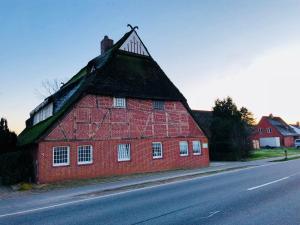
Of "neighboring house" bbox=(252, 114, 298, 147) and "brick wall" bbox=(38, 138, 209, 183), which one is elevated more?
"neighboring house" bbox=(252, 114, 298, 147)

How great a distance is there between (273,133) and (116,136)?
5794 cm

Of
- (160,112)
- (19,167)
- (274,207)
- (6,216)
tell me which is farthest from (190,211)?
(160,112)

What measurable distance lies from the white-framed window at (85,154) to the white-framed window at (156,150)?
5.88 meters

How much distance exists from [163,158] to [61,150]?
9027 millimetres

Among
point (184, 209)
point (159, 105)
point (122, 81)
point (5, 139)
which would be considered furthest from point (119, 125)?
point (184, 209)

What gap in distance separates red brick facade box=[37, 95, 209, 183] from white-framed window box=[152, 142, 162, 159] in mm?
319

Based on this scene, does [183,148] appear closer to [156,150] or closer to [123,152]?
[156,150]

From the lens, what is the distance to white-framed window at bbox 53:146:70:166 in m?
19.5

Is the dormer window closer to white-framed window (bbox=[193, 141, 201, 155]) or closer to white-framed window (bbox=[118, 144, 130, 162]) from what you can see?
white-framed window (bbox=[118, 144, 130, 162])

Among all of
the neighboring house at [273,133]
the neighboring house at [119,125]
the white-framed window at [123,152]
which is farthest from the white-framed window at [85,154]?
the neighboring house at [273,133]

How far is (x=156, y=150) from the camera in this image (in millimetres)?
24719

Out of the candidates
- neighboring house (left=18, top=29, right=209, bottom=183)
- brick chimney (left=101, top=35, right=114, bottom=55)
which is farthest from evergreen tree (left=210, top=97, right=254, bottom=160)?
brick chimney (left=101, top=35, right=114, bottom=55)

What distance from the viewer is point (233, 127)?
35469 mm

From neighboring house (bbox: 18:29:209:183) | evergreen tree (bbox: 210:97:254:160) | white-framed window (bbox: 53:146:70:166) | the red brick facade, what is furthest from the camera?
evergreen tree (bbox: 210:97:254:160)
